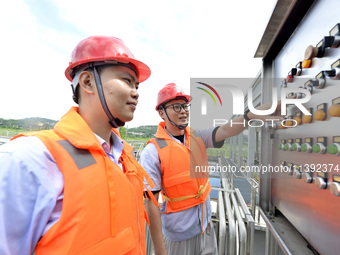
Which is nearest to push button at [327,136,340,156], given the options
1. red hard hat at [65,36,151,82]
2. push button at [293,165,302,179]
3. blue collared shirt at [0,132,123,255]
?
push button at [293,165,302,179]

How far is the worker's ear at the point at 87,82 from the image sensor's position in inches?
40.8

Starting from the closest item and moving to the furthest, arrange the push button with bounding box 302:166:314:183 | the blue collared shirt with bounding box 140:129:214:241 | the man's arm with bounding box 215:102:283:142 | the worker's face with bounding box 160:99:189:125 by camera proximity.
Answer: the push button with bounding box 302:166:314:183
the man's arm with bounding box 215:102:283:142
the blue collared shirt with bounding box 140:129:214:241
the worker's face with bounding box 160:99:189:125

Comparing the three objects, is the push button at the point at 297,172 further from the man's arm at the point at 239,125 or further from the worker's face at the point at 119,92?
the worker's face at the point at 119,92

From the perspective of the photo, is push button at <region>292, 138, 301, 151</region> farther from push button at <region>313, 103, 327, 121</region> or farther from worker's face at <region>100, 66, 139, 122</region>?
worker's face at <region>100, 66, 139, 122</region>

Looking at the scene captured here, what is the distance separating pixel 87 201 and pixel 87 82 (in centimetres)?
67

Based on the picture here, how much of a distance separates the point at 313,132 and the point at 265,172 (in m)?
0.84

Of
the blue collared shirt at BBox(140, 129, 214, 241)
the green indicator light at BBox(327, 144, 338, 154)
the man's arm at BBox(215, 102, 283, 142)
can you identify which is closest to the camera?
the green indicator light at BBox(327, 144, 338, 154)

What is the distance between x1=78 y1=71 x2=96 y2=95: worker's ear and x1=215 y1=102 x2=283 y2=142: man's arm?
1.41 metres

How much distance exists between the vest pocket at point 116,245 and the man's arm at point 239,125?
1.42m

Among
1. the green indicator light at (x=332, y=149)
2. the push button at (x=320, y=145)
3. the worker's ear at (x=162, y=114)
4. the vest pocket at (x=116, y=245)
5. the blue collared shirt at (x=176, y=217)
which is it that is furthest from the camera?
the worker's ear at (x=162, y=114)

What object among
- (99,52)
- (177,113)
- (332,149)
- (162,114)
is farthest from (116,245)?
(162,114)

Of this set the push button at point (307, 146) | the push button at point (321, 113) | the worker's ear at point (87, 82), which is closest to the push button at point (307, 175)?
the push button at point (307, 146)

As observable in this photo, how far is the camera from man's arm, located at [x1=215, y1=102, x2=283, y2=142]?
5.00 feet

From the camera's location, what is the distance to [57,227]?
70 centimetres
